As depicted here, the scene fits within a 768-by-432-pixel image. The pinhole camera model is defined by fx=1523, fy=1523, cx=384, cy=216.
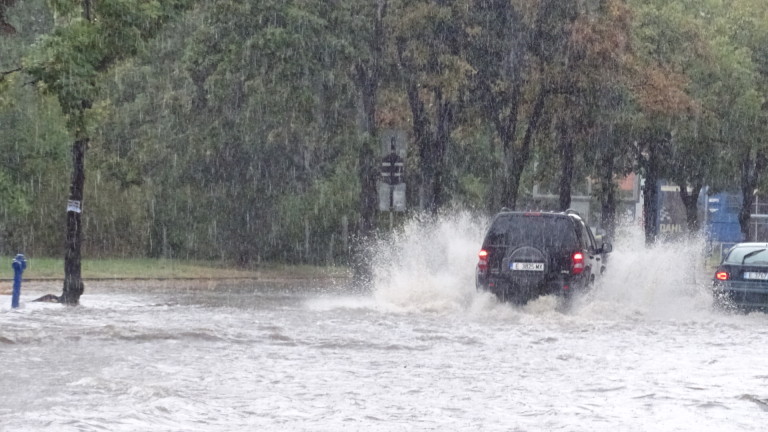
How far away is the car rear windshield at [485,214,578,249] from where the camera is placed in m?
23.4

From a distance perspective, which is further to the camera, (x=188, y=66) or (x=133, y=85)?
(x=133, y=85)

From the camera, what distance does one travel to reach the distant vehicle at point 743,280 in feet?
77.2

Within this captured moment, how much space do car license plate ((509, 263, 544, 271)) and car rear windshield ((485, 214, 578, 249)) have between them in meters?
0.38

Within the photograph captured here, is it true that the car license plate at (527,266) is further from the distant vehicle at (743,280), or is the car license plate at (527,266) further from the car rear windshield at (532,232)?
the distant vehicle at (743,280)

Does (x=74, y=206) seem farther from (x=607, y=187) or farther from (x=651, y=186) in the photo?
(x=651, y=186)

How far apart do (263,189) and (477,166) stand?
8.33 m

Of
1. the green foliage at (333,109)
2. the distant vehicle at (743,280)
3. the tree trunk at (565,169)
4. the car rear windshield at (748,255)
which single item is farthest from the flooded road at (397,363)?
the tree trunk at (565,169)

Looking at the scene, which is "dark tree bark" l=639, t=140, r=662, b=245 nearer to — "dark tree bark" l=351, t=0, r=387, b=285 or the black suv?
"dark tree bark" l=351, t=0, r=387, b=285

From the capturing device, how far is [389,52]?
3722 centimetres

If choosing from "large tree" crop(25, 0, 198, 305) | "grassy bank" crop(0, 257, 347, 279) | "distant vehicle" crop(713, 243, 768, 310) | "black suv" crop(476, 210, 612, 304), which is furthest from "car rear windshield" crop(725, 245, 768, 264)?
"grassy bank" crop(0, 257, 347, 279)

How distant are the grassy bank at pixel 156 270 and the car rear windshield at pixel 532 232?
51.0 ft

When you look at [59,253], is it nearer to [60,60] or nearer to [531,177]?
[531,177]

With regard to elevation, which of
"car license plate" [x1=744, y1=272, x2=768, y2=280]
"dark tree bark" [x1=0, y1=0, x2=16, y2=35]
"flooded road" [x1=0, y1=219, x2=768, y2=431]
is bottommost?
"flooded road" [x1=0, y1=219, x2=768, y2=431]

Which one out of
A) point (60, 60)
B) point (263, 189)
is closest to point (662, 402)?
point (60, 60)
